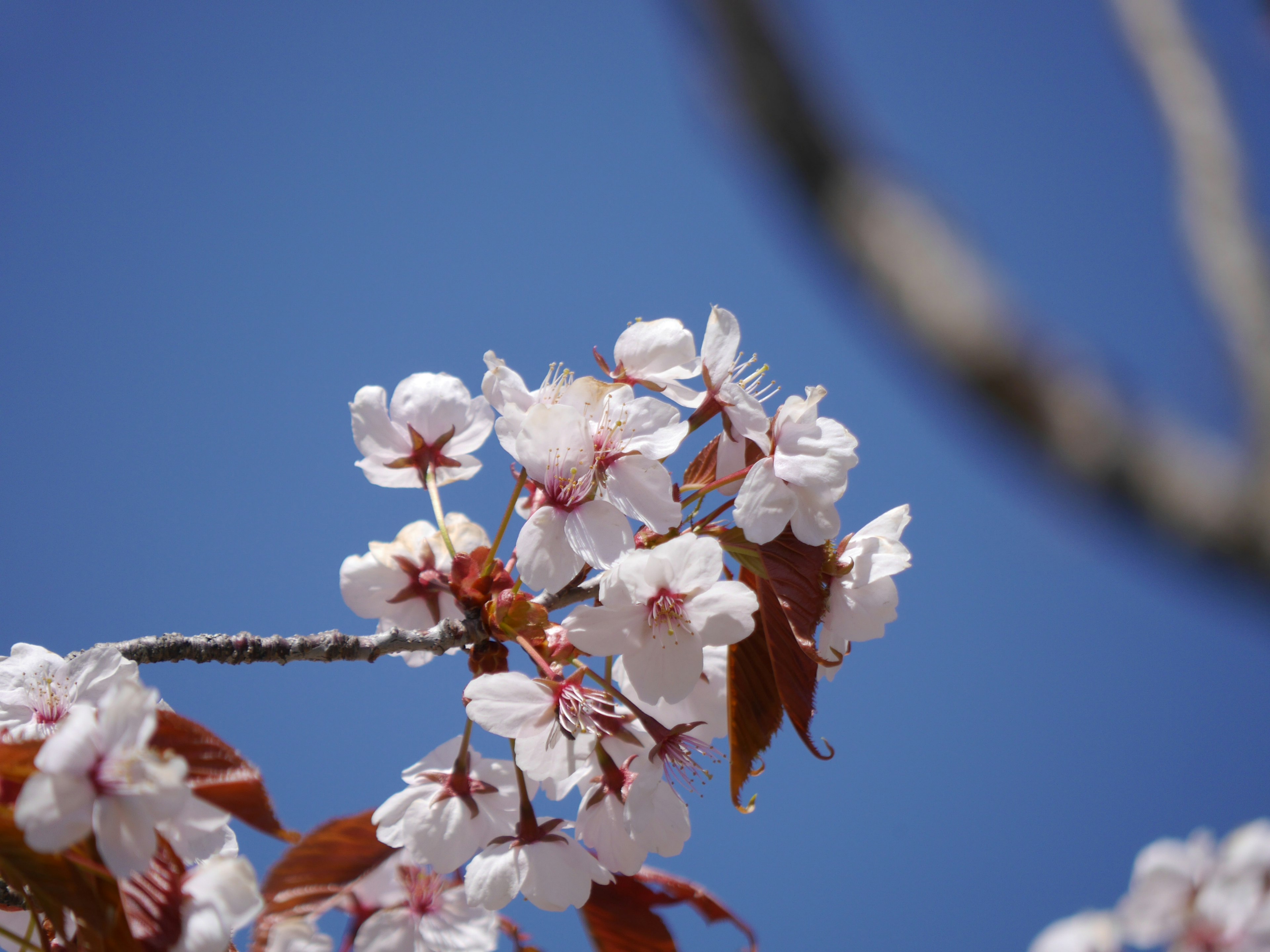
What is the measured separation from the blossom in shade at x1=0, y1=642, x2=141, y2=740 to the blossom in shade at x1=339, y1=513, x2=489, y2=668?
0.37m

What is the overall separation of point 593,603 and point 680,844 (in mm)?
326

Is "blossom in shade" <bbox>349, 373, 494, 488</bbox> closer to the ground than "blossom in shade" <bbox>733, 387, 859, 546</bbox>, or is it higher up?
higher up

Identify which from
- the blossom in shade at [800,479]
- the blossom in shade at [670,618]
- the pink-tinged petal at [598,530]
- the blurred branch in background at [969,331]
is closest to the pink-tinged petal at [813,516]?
the blossom in shade at [800,479]

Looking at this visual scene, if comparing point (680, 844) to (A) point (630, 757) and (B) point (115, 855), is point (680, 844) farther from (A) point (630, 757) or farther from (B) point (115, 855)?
(B) point (115, 855)

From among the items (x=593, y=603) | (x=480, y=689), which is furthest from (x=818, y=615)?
(x=480, y=689)

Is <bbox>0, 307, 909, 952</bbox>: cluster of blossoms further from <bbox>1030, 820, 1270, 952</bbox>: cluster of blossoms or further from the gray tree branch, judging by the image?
<bbox>1030, 820, 1270, 952</bbox>: cluster of blossoms

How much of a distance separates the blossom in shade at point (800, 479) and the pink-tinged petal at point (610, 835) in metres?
0.40

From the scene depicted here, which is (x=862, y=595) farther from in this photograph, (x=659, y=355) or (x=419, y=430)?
(x=419, y=430)

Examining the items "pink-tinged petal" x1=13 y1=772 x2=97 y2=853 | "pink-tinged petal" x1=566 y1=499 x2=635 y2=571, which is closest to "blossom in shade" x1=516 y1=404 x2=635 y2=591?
"pink-tinged petal" x1=566 y1=499 x2=635 y2=571

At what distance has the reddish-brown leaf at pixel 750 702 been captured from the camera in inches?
43.6

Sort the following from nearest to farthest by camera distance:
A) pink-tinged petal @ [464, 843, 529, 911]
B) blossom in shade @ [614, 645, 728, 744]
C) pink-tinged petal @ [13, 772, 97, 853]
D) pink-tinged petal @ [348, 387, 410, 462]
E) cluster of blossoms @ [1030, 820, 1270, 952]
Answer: pink-tinged petal @ [13, 772, 97, 853] → pink-tinged petal @ [464, 843, 529, 911] → blossom in shade @ [614, 645, 728, 744] → pink-tinged petal @ [348, 387, 410, 462] → cluster of blossoms @ [1030, 820, 1270, 952]

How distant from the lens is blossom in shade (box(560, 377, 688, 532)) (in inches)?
42.4

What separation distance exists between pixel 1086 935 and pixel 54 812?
6.36ft

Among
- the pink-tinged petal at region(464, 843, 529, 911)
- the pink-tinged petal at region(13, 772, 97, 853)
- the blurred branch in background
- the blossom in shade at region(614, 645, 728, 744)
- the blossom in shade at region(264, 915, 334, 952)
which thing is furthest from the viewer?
the blossom in shade at region(614, 645, 728, 744)
